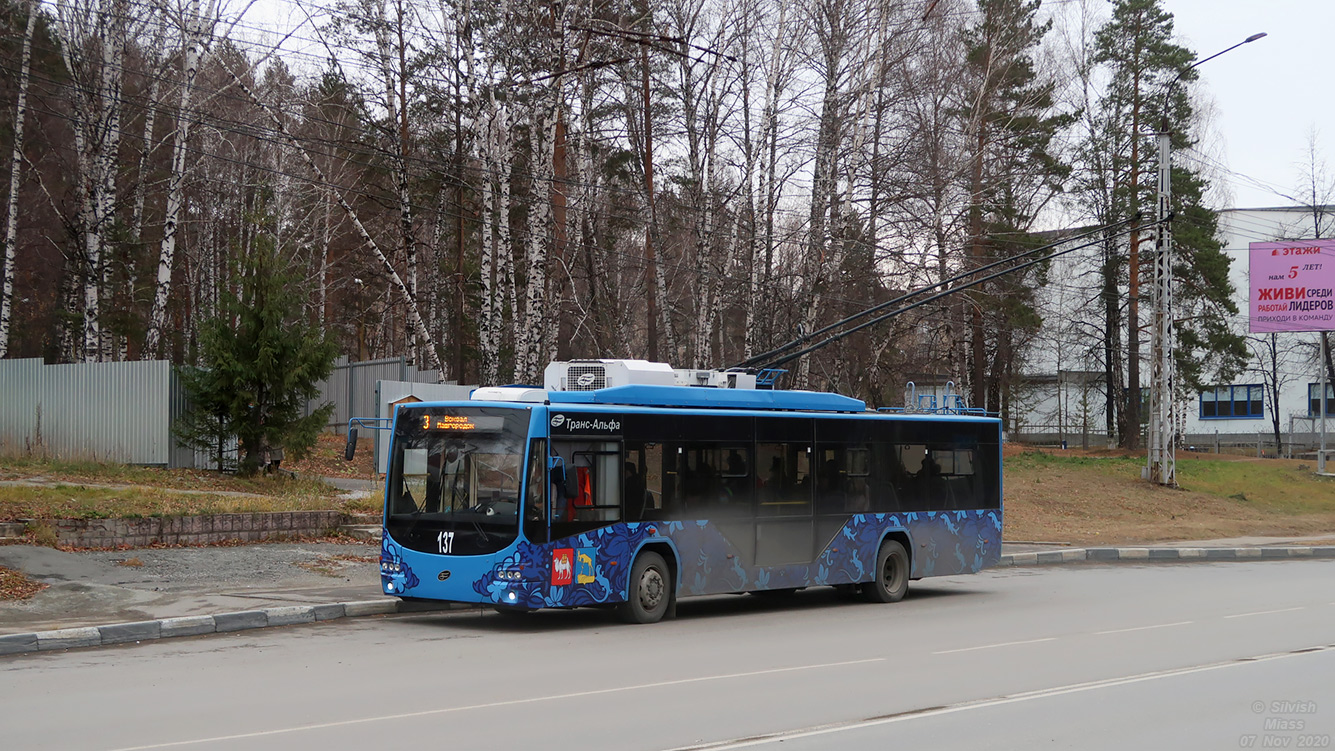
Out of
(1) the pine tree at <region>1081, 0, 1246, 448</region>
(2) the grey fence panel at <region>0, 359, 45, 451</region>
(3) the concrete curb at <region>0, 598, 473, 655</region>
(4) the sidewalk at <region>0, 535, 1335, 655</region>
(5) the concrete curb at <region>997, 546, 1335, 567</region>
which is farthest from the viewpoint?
(1) the pine tree at <region>1081, 0, 1246, 448</region>

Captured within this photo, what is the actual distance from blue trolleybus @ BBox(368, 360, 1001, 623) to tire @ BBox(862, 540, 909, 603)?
0.03 m

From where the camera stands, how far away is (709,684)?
9422 millimetres

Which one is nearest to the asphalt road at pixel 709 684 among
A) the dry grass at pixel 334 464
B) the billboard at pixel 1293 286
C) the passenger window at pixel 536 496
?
the passenger window at pixel 536 496

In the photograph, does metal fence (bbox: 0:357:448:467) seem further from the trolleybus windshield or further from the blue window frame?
the blue window frame

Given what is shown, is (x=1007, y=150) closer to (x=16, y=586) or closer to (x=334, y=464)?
(x=334, y=464)

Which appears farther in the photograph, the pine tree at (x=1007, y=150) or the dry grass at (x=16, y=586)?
the pine tree at (x=1007, y=150)

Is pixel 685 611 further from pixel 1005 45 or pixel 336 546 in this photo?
pixel 1005 45

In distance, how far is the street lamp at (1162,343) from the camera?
31.3m

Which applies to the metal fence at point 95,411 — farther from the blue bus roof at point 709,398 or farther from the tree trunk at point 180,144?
the blue bus roof at point 709,398

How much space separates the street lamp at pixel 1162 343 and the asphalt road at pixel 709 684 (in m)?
17.7

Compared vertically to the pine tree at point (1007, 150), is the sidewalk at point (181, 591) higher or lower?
lower

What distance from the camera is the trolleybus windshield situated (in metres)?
12.9

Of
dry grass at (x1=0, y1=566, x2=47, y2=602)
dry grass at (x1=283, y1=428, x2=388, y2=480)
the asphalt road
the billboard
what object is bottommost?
the asphalt road

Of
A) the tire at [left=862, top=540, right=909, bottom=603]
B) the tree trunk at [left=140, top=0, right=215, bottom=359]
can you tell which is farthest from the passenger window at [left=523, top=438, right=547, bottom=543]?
the tree trunk at [left=140, top=0, right=215, bottom=359]
